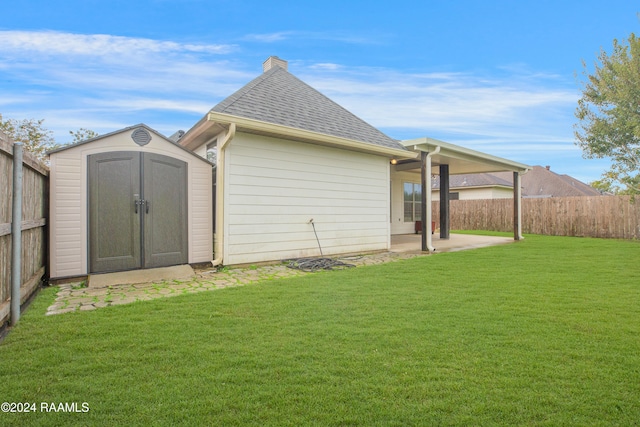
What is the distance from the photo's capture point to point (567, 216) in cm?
1319

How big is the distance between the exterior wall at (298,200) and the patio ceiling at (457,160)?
3.40 ft

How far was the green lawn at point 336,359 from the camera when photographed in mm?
1648

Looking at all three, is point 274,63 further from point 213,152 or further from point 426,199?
point 426,199

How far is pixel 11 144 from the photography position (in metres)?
2.91

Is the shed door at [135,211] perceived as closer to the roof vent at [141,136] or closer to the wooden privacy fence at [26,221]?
the roof vent at [141,136]

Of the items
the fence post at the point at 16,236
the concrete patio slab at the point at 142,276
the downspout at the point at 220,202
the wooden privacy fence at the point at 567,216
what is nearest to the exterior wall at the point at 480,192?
the wooden privacy fence at the point at 567,216

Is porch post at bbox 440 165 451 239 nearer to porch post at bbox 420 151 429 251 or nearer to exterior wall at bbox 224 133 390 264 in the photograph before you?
porch post at bbox 420 151 429 251

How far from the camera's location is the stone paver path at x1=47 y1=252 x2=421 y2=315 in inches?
144

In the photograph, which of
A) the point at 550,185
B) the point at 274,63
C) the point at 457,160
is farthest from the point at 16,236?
the point at 550,185

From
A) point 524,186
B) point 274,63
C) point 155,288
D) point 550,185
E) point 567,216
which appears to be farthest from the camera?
point 524,186

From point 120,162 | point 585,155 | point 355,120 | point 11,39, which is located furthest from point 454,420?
point 585,155

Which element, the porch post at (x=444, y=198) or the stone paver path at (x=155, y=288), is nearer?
the stone paver path at (x=155, y=288)

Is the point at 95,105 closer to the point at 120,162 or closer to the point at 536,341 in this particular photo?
the point at 120,162

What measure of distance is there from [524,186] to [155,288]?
3036 centimetres
